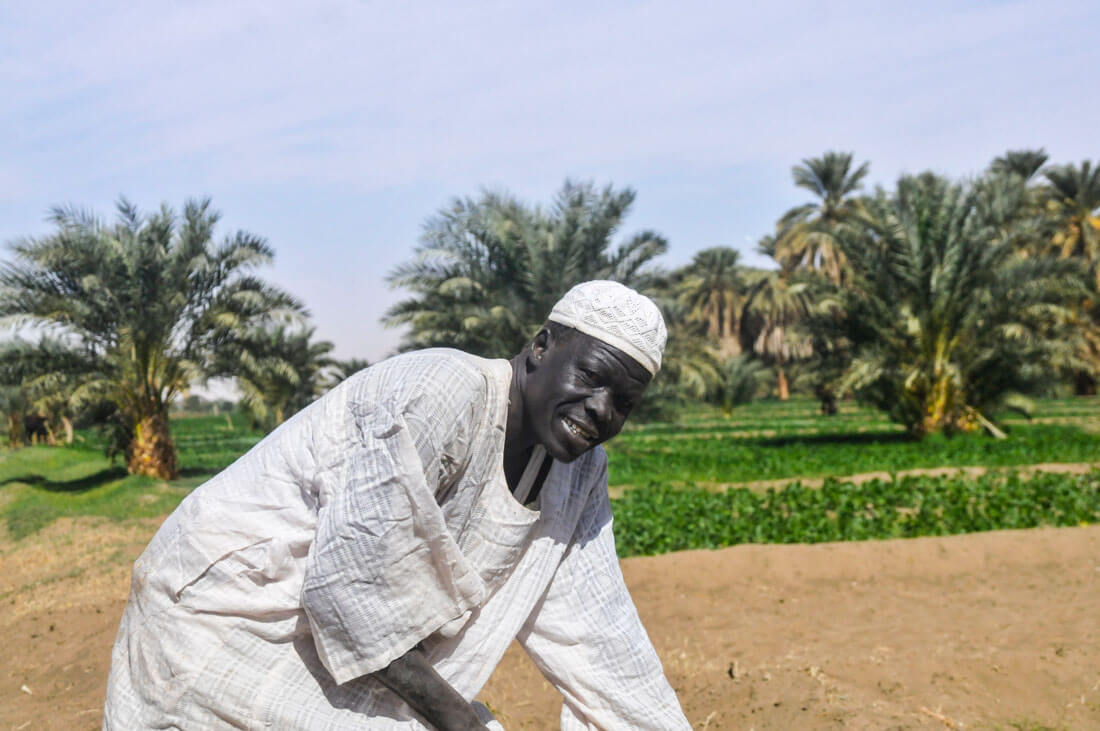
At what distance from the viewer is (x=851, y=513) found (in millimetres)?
8812

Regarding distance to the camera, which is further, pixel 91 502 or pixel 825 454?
pixel 825 454

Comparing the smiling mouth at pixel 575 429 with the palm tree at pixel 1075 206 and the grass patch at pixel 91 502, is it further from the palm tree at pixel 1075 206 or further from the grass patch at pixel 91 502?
the palm tree at pixel 1075 206

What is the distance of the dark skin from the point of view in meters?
1.67

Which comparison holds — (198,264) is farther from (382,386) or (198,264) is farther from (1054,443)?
(1054,443)

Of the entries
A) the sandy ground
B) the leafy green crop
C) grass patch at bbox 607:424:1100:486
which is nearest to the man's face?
the sandy ground

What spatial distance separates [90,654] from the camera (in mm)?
4996

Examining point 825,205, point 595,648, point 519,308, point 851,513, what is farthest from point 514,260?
point 825,205

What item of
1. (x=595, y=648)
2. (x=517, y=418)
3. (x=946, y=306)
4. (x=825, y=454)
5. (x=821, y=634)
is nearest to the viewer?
(x=517, y=418)

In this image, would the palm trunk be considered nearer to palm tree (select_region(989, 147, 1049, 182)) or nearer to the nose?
the nose

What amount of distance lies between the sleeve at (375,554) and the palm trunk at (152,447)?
13820mm

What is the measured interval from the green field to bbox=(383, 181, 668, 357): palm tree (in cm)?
277

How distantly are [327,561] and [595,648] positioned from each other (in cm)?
68

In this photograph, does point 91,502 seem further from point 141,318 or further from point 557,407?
point 557,407

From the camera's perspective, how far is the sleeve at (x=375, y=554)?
1536 millimetres
